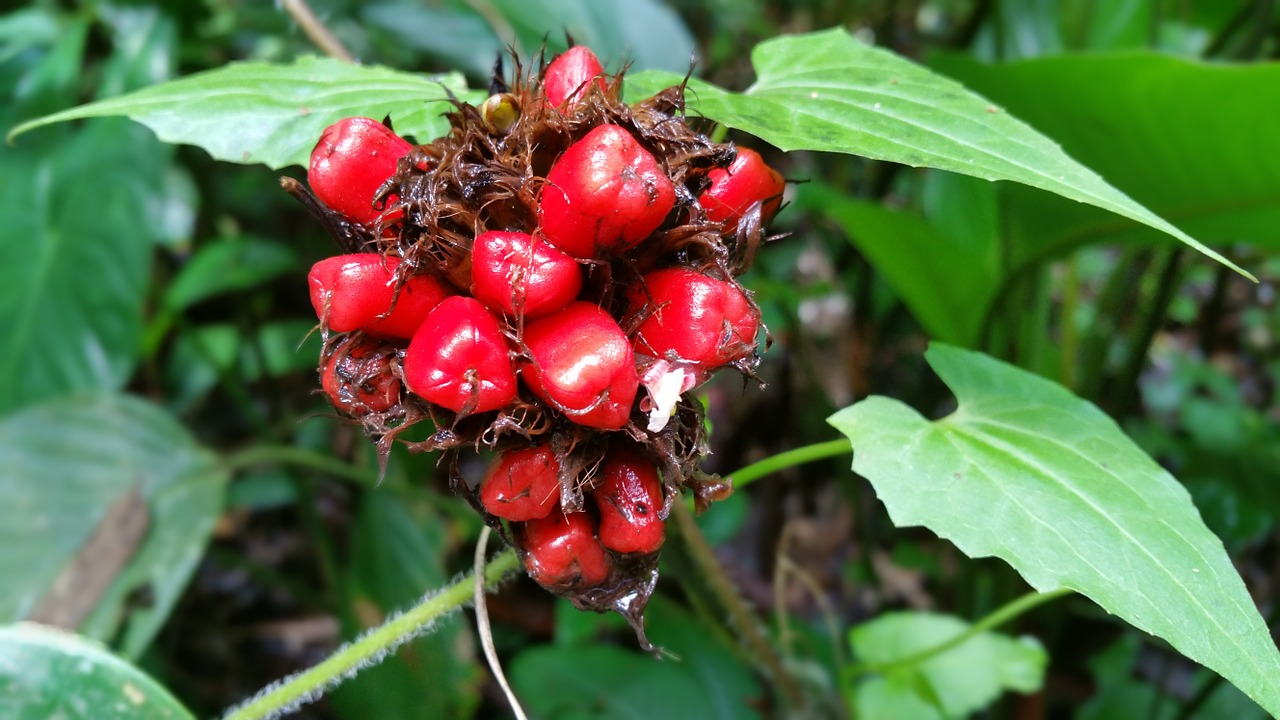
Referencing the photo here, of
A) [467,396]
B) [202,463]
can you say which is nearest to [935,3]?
[202,463]

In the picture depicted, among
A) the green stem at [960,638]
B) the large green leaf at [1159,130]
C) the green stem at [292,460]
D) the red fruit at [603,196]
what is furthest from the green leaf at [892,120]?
the green stem at [292,460]

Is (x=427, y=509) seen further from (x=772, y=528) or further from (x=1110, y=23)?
(x=1110, y=23)

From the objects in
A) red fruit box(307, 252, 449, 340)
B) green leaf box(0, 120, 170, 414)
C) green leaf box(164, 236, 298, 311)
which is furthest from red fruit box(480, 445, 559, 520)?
green leaf box(164, 236, 298, 311)

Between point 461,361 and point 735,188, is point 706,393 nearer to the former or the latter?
point 735,188

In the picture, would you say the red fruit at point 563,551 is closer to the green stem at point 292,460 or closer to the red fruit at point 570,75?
the red fruit at point 570,75

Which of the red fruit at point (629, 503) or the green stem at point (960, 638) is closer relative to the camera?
the red fruit at point (629, 503)

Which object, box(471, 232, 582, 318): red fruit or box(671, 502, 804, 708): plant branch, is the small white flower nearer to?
box(471, 232, 582, 318): red fruit

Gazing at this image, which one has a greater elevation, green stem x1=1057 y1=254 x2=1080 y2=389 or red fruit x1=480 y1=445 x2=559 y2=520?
red fruit x1=480 y1=445 x2=559 y2=520
